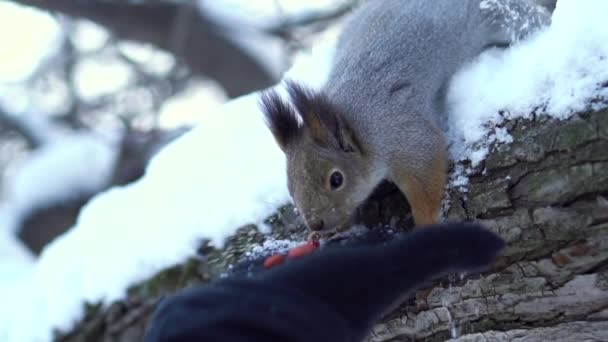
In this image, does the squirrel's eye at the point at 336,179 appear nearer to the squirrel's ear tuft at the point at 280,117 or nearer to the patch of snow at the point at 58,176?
the squirrel's ear tuft at the point at 280,117

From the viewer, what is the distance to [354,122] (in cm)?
136

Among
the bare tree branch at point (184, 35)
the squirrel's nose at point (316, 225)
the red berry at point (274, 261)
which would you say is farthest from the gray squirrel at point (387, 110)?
the bare tree branch at point (184, 35)

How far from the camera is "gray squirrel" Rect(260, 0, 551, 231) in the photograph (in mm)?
1277

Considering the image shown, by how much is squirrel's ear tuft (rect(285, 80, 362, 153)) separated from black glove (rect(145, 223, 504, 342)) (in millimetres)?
521

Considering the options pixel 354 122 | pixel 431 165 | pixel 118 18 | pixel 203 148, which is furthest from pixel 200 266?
pixel 118 18

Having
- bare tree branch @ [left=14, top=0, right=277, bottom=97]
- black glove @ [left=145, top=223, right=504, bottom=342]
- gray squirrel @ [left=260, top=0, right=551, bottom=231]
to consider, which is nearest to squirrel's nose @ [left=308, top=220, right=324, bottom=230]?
gray squirrel @ [left=260, top=0, right=551, bottom=231]

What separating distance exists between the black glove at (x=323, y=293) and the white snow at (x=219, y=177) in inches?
15.6

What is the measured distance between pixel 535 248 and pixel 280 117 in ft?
1.55

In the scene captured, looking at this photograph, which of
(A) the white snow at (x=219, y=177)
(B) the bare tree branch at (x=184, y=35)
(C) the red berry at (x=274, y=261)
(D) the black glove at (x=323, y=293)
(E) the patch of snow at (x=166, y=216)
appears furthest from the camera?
(B) the bare tree branch at (x=184, y=35)

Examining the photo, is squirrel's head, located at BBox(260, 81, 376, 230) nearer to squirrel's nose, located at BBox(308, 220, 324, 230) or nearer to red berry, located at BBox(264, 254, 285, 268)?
squirrel's nose, located at BBox(308, 220, 324, 230)

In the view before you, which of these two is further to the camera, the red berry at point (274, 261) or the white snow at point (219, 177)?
the white snow at point (219, 177)

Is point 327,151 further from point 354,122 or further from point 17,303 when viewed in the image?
point 17,303

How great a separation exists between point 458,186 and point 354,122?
0.25 meters

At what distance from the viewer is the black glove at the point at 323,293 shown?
72cm
